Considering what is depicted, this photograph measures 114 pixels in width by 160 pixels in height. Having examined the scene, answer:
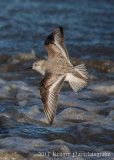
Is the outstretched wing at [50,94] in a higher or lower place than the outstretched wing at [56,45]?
lower

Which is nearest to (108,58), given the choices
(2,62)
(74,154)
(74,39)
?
(74,39)

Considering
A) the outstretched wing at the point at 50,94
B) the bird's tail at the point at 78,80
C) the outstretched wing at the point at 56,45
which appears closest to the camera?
the outstretched wing at the point at 50,94

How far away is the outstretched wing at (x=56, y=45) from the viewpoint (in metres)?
4.00

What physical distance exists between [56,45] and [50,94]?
0.82 meters

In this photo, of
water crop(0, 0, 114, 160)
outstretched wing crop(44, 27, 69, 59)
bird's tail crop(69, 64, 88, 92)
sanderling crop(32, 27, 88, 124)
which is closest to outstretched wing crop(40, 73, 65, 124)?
sanderling crop(32, 27, 88, 124)

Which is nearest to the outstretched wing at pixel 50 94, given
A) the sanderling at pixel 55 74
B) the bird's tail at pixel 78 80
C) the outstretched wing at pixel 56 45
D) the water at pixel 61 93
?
the sanderling at pixel 55 74

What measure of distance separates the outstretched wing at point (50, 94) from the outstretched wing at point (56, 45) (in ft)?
1.57

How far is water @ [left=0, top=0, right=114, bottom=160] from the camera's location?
11.2ft

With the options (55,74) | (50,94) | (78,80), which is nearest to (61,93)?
(78,80)

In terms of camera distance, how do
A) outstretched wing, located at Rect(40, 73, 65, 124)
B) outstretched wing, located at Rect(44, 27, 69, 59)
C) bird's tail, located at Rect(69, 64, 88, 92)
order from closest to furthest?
outstretched wing, located at Rect(40, 73, 65, 124)
bird's tail, located at Rect(69, 64, 88, 92)
outstretched wing, located at Rect(44, 27, 69, 59)

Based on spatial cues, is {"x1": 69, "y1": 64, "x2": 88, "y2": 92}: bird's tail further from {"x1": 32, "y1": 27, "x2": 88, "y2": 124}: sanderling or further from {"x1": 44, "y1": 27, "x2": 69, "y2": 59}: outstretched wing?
{"x1": 44, "y1": 27, "x2": 69, "y2": 59}: outstretched wing

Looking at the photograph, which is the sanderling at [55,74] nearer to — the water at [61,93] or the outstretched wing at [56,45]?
the outstretched wing at [56,45]

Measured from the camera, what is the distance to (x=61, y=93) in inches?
189

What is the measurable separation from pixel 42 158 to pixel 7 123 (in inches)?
32.4
